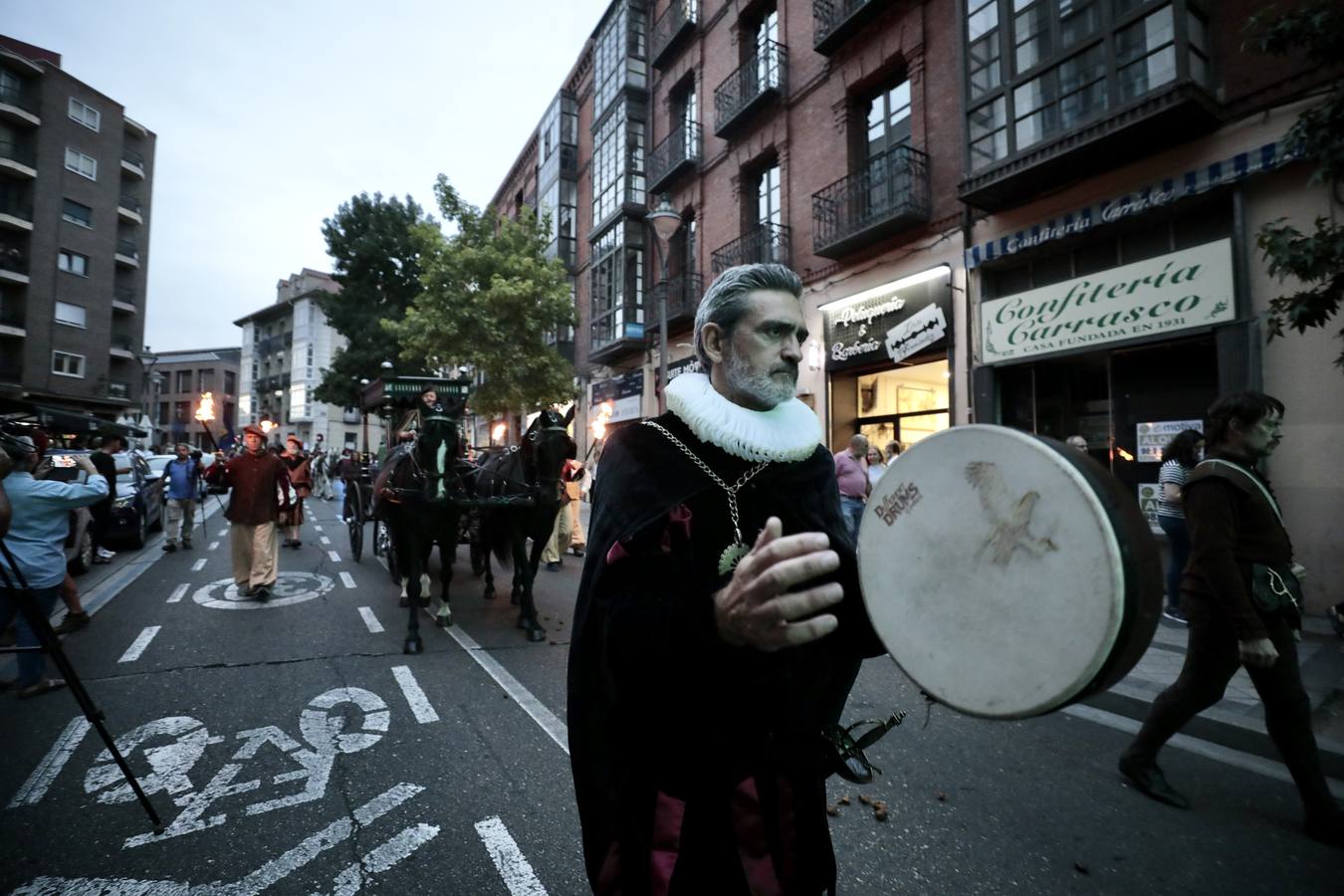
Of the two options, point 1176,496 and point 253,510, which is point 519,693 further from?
point 1176,496

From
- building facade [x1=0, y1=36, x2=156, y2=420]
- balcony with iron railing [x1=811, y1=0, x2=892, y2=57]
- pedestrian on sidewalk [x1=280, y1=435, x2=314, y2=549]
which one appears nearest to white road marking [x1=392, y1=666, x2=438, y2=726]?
pedestrian on sidewalk [x1=280, y1=435, x2=314, y2=549]

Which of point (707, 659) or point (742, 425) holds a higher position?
point (742, 425)

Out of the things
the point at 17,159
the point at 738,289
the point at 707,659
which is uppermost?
the point at 17,159

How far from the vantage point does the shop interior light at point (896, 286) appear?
1068 centimetres

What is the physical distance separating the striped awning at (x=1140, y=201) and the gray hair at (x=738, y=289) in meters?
7.65

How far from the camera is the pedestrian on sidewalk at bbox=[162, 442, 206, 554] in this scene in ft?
35.9

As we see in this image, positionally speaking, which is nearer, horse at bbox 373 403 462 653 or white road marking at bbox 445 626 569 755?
white road marking at bbox 445 626 569 755

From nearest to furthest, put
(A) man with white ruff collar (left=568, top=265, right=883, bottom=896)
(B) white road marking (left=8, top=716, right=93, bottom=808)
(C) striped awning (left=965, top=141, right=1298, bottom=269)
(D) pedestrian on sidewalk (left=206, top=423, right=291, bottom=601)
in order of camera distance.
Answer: (A) man with white ruff collar (left=568, top=265, right=883, bottom=896), (B) white road marking (left=8, top=716, right=93, bottom=808), (C) striped awning (left=965, top=141, right=1298, bottom=269), (D) pedestrian on sidewalk (left=206, top=423, right=291, bottom=601)

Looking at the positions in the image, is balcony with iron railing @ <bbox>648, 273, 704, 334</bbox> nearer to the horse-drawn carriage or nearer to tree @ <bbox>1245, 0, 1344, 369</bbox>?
the horse-drawn carriage

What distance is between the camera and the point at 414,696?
4.47 metres

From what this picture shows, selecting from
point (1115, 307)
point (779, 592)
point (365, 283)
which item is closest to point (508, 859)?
point (779, 592)

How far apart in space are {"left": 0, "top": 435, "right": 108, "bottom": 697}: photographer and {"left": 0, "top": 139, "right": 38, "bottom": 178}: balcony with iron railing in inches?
1538

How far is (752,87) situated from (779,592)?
1680 cm

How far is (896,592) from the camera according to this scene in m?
1.23
